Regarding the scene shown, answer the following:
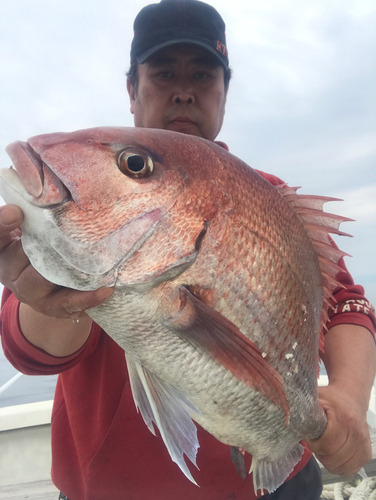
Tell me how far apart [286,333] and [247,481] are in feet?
2.30

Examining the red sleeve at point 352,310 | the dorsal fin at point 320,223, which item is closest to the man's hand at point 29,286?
the dorsal fin at point 320,223

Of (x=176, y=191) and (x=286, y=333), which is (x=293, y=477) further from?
(x=176, y=191)

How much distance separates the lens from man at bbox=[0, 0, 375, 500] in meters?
1.01

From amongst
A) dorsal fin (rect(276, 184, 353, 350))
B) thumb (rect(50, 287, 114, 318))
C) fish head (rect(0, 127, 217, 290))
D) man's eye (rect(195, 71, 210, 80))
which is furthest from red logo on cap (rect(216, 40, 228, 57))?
thumb (rect(50, 287, 114, 318))

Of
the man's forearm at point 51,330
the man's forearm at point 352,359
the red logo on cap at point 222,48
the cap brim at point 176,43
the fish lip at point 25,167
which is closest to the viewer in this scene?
the fish lip at point 25,167

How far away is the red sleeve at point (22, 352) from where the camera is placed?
1.02 m

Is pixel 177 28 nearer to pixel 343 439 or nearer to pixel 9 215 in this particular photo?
pixel 9 215

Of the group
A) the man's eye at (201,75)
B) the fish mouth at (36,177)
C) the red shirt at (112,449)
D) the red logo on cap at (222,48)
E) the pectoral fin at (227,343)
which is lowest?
the red shirt at (112,449)

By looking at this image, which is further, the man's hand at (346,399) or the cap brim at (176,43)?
the cap brim at (176,43)

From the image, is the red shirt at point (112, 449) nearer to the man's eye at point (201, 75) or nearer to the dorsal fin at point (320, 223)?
the dorsal fin at point (320, 223)

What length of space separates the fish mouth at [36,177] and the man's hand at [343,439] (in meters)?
1.08

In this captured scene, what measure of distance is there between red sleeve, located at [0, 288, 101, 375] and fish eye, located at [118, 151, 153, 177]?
635mm

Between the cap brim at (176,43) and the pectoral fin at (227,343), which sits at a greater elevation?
the cap brim at (176,43)

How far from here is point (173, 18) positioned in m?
1.52
